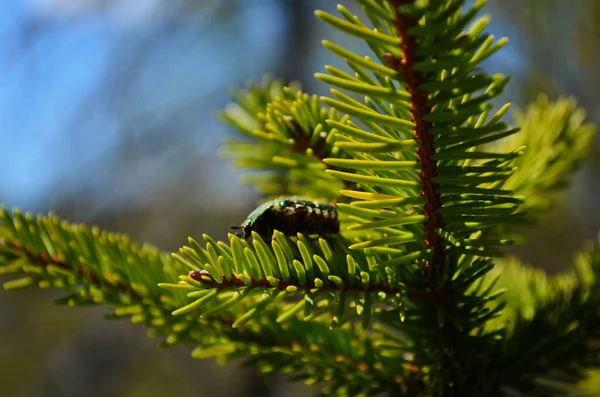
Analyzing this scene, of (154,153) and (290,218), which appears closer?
(290,218)

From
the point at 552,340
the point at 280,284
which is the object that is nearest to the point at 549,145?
the point at 552,340

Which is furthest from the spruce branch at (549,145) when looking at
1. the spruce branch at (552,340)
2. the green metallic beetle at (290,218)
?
the green metallic beetle at (290,218)

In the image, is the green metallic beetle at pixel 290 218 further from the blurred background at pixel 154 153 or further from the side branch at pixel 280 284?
the blurred background at pixel 154 153

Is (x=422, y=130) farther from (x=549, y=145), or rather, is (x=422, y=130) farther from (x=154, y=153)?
(x=154, y=153)

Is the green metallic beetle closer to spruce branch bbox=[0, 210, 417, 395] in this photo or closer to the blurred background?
spruce branch bbox=[0, 210, 417, 395]

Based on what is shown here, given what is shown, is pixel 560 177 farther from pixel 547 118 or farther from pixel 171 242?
pixel 171 242

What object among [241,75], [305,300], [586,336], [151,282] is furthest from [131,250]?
[241,75]

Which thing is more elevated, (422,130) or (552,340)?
(422,130)
